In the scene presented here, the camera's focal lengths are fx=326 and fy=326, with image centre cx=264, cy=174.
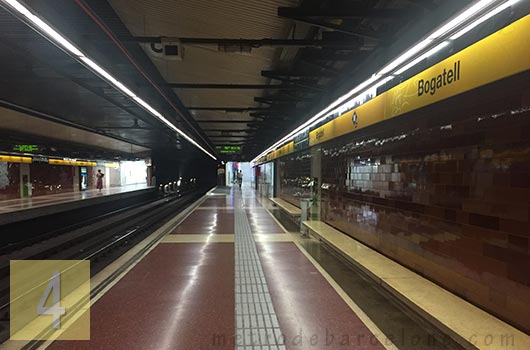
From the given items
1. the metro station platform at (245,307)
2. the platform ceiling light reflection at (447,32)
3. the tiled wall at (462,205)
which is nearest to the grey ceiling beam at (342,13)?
the platform ceiling light reflection at (447,32)

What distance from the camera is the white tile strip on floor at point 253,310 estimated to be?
3012 mm

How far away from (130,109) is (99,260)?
16.3ft

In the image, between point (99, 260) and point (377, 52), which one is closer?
point (377, 52)

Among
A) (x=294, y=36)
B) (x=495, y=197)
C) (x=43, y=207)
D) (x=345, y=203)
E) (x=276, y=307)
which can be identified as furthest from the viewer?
(x=43, y=207)

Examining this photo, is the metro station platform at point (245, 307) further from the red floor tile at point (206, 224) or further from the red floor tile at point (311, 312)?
the red floor tile at point (206, 224)

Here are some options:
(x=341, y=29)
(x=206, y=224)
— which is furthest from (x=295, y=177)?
(x=341, y=29)

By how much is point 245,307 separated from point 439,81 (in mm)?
3377

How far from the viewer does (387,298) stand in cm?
400

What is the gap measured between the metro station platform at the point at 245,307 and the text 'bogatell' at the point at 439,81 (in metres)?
2.54

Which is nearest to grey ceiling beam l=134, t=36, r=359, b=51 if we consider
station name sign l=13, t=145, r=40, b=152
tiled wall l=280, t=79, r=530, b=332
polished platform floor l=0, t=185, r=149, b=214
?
tiled wall l=280, t=79, r=530, b=332

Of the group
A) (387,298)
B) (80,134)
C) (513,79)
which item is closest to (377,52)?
(513,79)

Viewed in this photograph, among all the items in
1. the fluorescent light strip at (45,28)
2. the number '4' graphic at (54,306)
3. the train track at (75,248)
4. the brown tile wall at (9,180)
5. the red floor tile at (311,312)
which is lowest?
the train track at (75,248)

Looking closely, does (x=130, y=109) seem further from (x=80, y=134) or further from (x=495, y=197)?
(x=495, y=197)

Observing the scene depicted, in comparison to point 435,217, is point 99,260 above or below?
below
